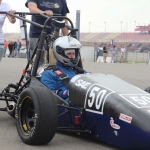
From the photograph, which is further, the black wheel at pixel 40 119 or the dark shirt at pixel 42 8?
the dark shirt at pixel 42 8

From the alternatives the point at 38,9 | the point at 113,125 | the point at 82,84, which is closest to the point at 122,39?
the point at 38,9

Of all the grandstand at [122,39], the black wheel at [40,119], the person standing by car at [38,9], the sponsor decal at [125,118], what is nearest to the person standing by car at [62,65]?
the black wheel at [40,119]

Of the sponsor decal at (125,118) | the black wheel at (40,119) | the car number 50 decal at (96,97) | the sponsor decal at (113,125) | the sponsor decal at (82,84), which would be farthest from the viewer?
the sponsor decal at (82,84)

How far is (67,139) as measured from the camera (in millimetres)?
4238

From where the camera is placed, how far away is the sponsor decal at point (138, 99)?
143 inches

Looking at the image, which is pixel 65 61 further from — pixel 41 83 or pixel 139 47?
pixel 139 47

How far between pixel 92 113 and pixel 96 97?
0.16 meters

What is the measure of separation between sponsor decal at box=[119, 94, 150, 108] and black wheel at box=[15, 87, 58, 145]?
68 cm

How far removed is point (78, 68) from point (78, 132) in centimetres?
108

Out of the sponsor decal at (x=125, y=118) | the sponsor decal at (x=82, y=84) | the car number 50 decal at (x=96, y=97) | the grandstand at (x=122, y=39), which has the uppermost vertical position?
the sponsor decal at (x=82, y=84)

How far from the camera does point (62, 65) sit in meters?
4.79

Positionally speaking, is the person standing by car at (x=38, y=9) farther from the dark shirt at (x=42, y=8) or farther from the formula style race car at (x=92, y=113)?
the formula style race car at (x=92, y=113)

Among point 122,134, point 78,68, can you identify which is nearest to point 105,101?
point 122,134

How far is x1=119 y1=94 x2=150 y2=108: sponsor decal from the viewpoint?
11.9 feet
